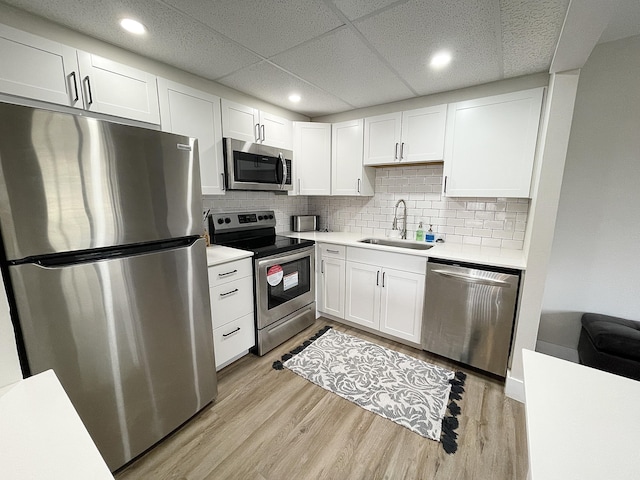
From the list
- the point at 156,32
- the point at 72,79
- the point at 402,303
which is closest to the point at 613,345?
the point at 402,303

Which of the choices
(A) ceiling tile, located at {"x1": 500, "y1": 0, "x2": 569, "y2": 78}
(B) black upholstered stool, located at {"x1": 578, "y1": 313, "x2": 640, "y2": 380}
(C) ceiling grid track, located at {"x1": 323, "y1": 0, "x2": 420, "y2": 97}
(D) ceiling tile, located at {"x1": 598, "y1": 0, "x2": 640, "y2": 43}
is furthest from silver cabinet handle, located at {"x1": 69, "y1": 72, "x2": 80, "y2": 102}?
(B) black upholstered stool, located at {"x1": 578, "y1": 313, "x2": 640, "y2": 380}

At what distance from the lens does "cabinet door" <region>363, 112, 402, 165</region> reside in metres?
2.61

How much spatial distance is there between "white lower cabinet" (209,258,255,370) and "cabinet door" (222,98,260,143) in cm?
116

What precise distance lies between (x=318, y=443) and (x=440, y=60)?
2.59 metres

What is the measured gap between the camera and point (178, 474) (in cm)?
136

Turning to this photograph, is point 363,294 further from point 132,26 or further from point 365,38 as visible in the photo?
point 132,26

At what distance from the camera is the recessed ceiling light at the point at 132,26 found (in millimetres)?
1425

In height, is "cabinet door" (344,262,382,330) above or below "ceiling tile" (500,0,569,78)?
below

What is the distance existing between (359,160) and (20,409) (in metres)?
2.83

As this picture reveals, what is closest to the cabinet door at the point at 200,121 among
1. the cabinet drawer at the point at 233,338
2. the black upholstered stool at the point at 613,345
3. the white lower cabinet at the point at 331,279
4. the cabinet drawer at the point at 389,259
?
the cabinet drawer at the point at 233,338

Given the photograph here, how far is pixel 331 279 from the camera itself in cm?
286

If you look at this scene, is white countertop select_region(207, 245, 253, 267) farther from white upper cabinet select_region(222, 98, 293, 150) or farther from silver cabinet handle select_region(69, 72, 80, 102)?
silver cabinet handle select_region(69, 72, 80, 102)

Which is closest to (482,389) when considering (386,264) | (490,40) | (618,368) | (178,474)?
(618,368)

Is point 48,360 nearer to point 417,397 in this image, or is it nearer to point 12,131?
point 12,131
